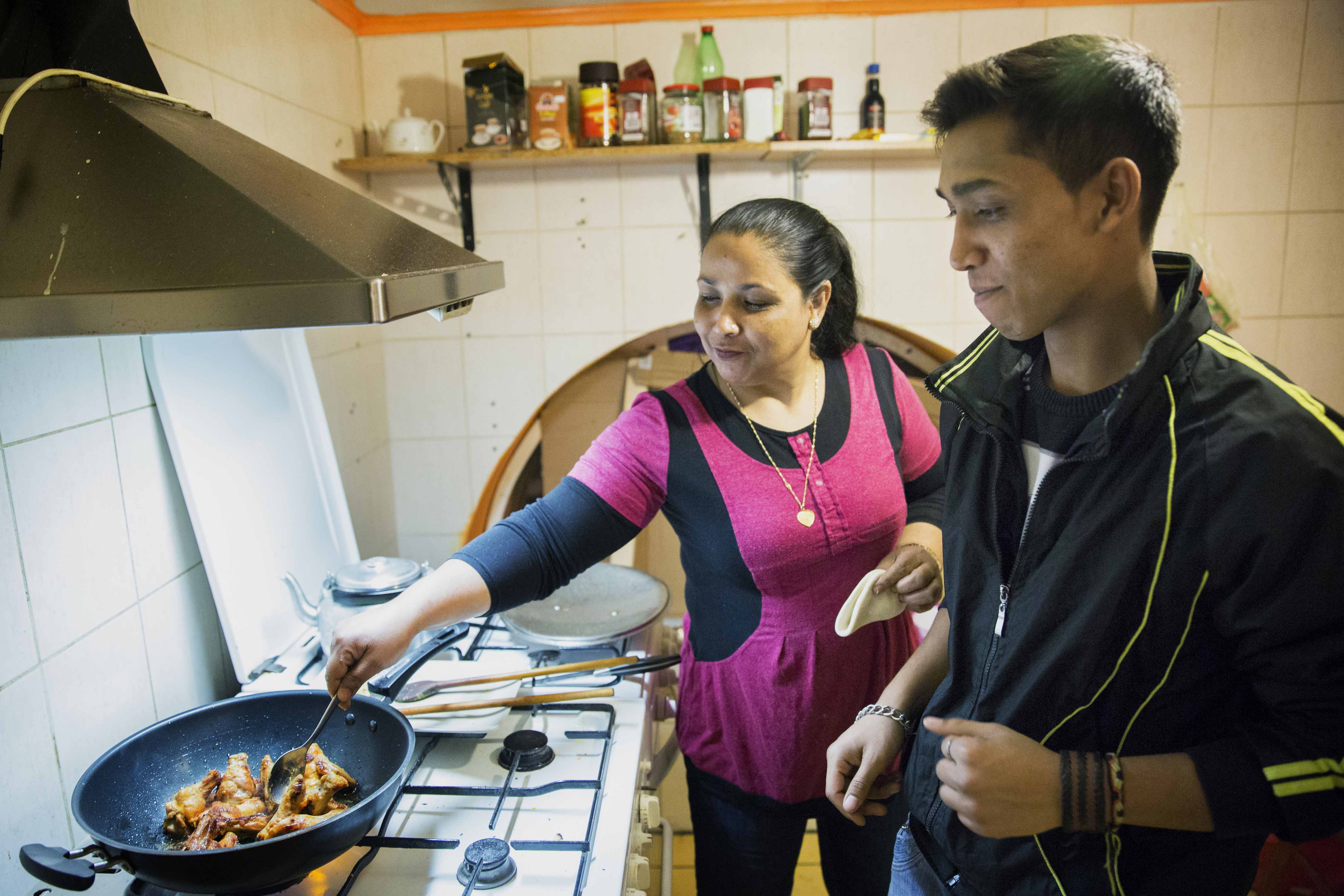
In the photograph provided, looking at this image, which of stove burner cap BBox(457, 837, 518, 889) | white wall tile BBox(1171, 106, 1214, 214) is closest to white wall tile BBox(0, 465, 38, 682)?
stove burner cap BBox(457, 837, 518, 889)

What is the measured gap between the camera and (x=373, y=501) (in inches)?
84.1

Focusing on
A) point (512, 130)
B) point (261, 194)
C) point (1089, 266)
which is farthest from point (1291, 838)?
point (512, 130)

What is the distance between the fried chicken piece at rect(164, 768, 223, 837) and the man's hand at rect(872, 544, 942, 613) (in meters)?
0.79

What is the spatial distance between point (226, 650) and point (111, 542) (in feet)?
1.02

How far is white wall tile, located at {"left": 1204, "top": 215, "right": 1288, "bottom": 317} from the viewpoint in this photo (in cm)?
214

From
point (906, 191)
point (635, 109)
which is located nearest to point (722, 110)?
point (635, 109)

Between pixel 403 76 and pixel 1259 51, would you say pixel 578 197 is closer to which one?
pixel 403 76

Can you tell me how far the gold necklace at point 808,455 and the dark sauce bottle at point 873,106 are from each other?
0.96 metres

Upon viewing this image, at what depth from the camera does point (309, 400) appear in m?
1.55

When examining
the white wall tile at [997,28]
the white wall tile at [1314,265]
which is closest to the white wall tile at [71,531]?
the white wall tile at [997,28]

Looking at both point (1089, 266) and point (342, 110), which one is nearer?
point (1089, 266)

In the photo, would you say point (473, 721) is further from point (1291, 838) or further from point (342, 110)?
point (342, 110)

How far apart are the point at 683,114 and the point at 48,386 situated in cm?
138

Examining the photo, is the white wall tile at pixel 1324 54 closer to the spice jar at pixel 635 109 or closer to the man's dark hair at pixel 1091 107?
the spice jar at pixel 635 109
